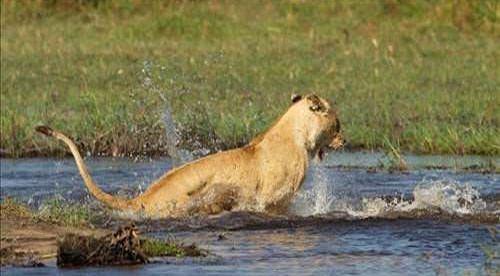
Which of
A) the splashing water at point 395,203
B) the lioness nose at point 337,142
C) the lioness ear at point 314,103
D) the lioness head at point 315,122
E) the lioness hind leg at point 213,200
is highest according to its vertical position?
the lioness ear at point 314,103

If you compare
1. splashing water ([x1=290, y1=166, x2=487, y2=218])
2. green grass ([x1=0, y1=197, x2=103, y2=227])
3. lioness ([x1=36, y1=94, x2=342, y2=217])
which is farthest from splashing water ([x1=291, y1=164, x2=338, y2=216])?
green grass ([x1=0, y1=197, x2=103, y2=227])

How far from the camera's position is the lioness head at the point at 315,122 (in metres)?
10.4

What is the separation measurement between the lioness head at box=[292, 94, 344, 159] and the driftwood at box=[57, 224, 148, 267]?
2.74 m

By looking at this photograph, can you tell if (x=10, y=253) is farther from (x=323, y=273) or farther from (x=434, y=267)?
(x=434, y=267)

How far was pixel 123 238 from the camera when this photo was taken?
25.5 ft

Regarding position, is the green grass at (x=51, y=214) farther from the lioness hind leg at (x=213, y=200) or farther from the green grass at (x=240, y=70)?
the green grass at (x=240, y=70)

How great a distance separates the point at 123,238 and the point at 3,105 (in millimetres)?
8556

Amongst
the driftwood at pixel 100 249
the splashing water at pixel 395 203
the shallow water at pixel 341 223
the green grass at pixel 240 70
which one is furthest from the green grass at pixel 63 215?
the green grass at pixel 240 70

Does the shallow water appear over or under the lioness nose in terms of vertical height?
under

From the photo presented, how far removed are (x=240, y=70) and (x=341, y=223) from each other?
8.09 m

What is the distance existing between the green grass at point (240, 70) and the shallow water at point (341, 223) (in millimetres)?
568

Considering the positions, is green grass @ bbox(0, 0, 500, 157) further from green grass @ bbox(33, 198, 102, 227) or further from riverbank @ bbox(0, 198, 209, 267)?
riverbank @ bbox(0, 198, 209, 267)

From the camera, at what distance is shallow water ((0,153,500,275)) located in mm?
8211

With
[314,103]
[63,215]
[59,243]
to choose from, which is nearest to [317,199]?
[314,103]
